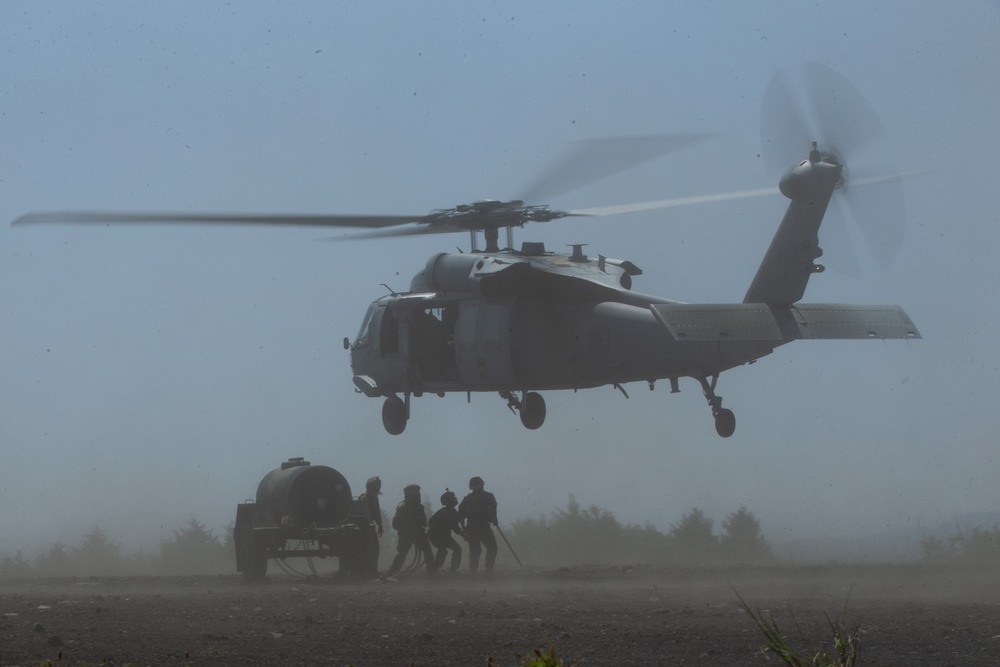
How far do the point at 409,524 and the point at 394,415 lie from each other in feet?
7.67

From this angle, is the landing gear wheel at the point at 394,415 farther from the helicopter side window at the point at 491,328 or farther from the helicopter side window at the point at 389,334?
the helicopter side window at the point at 491,328

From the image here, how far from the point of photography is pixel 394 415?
22.6 metres

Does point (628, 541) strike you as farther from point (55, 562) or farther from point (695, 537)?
point (55, 562)

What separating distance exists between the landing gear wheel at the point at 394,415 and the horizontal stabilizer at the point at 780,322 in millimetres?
6046

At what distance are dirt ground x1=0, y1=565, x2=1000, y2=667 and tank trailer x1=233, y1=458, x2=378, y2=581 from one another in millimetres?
672

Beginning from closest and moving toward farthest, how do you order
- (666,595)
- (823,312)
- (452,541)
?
(666,595)
(823,312)
(452,541)

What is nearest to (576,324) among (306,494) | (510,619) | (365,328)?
(365,328)

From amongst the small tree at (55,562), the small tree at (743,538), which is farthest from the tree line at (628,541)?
the small tree at (55,562)

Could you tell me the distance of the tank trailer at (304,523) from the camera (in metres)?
20.0

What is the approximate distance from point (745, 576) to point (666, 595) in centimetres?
340

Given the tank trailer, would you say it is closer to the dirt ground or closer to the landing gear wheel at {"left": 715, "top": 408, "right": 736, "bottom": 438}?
the dirt ground

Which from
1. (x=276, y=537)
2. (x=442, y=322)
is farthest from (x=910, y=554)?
(x=276, y=537)

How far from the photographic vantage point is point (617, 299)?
1966 cm

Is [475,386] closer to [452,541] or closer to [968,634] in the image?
[452,541]
